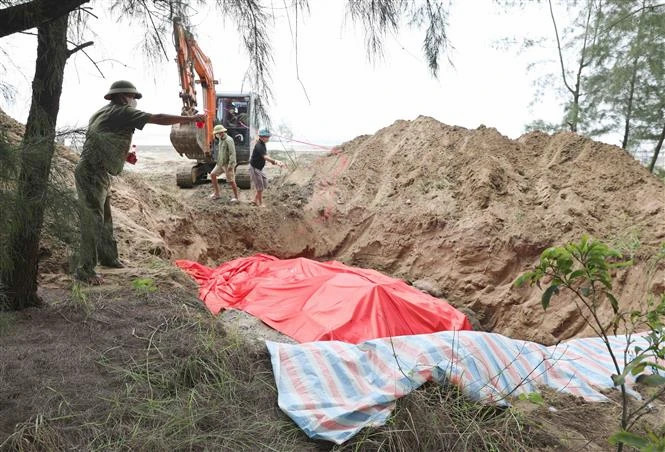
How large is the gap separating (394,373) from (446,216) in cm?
575

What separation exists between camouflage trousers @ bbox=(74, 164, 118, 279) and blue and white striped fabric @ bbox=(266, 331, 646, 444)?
4.45ft

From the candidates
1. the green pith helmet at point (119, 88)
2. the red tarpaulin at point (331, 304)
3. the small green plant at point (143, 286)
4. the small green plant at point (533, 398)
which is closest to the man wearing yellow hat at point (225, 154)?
the red tarpaulin at point (331, 304)

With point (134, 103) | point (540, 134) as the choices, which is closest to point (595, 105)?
point (540, 134)

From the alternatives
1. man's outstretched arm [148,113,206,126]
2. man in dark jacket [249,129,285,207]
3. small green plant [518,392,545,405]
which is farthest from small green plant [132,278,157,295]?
Result: man in dark jacket [249,129,285,207]

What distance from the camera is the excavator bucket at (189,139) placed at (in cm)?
1087

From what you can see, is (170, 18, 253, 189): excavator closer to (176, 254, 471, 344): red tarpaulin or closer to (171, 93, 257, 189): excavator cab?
(171, 93, 257, 189): excavator cab

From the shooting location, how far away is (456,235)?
27.8ft

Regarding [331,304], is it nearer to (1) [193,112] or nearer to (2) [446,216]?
(2) [446,216]

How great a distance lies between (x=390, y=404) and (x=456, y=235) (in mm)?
5595

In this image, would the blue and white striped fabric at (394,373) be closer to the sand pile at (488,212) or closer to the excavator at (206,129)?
Result: the sand pile at (488,212)

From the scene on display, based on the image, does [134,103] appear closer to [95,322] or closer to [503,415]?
[95,322]

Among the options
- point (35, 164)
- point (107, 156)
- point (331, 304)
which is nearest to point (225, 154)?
point (331, 304)

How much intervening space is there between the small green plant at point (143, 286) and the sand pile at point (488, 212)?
4539mm

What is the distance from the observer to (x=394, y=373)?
3408 millimetres
